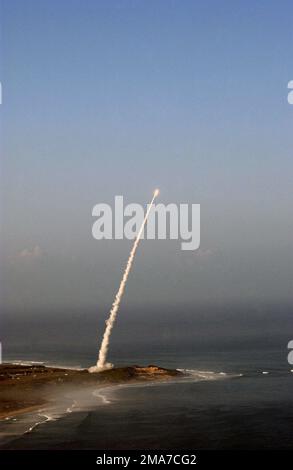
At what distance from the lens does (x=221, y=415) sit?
75250 millimetres

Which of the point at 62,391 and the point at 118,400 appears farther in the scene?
the point at 62,391

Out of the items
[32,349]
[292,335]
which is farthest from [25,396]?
[292,335]

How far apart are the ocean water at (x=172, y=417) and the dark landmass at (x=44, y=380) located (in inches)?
122

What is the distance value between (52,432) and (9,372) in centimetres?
4096

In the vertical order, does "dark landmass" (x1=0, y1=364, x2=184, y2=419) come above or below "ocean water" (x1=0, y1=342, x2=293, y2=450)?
above

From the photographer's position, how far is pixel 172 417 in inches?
2906

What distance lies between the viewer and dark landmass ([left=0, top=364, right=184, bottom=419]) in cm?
8262

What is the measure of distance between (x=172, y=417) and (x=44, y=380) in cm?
2847

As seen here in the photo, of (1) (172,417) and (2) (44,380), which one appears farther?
(2) (44,380)

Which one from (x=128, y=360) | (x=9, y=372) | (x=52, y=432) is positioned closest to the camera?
(x=52, y=432)

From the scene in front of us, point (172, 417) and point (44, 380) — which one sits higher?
point (44, 380)

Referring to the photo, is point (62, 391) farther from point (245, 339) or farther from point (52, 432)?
point (245, 339)

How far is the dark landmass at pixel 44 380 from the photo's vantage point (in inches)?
3253

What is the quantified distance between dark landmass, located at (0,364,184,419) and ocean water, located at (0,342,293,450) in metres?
3.11
